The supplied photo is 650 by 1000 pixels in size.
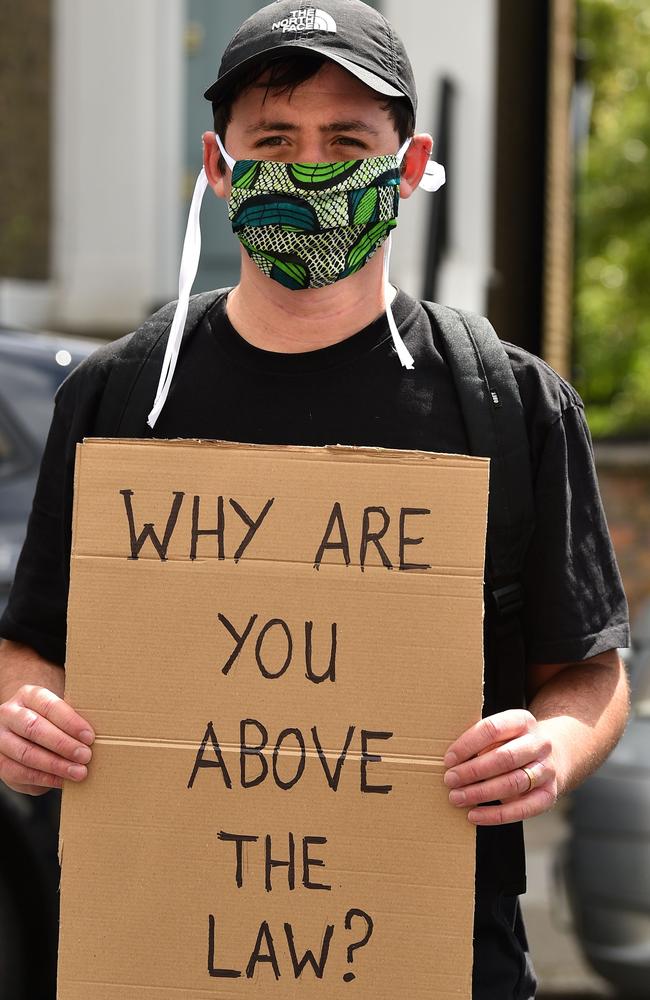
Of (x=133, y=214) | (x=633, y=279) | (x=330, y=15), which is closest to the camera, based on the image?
(x=330, y=15)

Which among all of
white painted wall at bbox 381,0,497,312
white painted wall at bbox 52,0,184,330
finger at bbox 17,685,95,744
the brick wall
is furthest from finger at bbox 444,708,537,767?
the brick wall

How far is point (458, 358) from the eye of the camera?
6.94 ft

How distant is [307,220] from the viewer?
2121 mm

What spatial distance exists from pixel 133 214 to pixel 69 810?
719 cm

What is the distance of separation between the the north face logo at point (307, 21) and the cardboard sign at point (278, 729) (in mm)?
562

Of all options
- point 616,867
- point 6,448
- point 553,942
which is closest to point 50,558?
point 6,448

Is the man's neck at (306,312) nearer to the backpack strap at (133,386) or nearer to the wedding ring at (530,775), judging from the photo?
the backpack strap at (133,386)

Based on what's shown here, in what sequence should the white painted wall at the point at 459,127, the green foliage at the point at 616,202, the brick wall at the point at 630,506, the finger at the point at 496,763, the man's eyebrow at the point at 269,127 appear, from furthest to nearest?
the green foliage at the point at 616,202
the brick wall at the point at 630,506
the white painted wall at the point at 459,127
the man's eyebrow at the point at 269,127
the finger at the point at 496,763

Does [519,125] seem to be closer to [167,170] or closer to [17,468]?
[167,170]

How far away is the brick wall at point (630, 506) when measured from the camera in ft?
34.2

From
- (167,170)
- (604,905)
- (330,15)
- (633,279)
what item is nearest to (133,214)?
(167,170)

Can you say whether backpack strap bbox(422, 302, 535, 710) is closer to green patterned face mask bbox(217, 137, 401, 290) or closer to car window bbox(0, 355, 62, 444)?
green patterned face mask bbox(217, 137, 401, 290)

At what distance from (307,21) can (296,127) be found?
Answer: 137 mm

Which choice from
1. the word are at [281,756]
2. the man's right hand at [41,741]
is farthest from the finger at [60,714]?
the word are at [281,756]
